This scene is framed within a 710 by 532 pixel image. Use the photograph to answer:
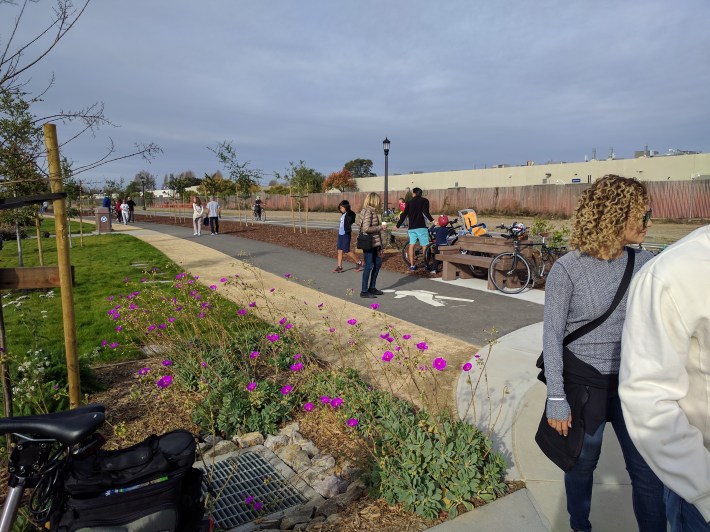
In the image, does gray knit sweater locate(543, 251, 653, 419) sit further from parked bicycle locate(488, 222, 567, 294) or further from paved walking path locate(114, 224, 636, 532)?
parked bicycle locate(488, 222, 567, 294)

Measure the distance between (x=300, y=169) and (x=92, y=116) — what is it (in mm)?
21035

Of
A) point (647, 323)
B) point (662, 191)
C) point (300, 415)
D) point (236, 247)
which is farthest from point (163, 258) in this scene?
point (662, 191)

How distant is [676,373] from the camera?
4.32ft

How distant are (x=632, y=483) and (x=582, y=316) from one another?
2.47ft

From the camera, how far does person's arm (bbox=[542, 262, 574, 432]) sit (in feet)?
7.32

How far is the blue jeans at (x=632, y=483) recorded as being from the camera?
82.7 inches

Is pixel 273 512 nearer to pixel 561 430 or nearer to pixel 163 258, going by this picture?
pixel 561 430

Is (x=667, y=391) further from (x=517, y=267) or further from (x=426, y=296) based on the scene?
(x=517, y=267)

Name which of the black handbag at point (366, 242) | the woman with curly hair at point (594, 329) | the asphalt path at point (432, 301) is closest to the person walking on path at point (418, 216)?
the asphalt path at point (432, 301)

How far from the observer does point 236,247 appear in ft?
52.0

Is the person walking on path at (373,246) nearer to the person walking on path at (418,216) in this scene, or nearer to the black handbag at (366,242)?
the black handbag at (366,242)

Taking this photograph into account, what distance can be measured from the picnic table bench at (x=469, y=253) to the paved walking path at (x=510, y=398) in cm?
42

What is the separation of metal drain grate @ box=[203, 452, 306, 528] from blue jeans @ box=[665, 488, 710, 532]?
2.05m

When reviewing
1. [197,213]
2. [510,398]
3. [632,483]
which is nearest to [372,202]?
[510,398]
